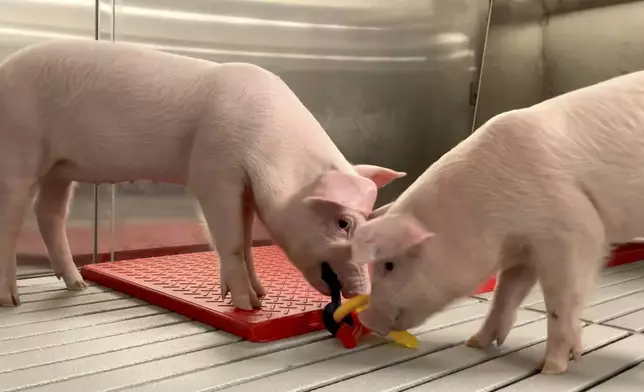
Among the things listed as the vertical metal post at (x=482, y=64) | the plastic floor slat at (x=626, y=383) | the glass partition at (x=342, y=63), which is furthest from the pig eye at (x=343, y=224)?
the vertical metal post at (x=482, y=64)

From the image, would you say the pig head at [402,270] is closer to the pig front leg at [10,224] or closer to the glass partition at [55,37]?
the pig front leg at [10,224]

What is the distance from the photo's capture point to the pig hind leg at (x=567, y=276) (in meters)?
0.95

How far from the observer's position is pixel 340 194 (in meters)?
1.13

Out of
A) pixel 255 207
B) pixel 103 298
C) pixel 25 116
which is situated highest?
pixel 25 116

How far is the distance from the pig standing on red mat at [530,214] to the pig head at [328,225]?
0.40 ft

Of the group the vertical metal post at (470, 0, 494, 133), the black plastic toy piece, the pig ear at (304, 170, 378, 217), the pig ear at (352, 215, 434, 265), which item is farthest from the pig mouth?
the vertical metal post at (470, 0, 494, 133)

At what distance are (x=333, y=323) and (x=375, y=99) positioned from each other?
1.20 m

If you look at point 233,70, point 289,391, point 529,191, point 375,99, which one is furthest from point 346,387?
point 375,99

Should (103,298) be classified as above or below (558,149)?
below

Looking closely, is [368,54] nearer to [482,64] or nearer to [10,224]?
[482,64]

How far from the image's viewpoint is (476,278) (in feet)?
3.26

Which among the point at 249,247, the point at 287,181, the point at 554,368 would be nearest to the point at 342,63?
the point at 249,247

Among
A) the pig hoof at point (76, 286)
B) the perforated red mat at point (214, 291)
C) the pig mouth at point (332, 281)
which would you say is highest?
the pig mouth at point (332, 281)

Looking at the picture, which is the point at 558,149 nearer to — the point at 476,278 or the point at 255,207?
the point at 476,278
